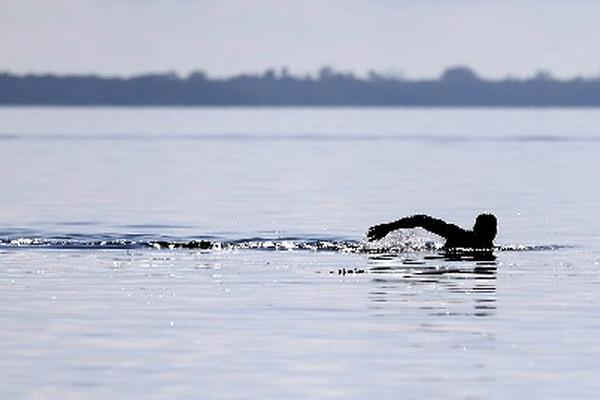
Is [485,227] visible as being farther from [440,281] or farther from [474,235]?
[440,281]

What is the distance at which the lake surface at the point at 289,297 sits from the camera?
1084 inches

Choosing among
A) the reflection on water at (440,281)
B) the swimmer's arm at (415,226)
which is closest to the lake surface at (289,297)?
the reflection on water at (440,281)

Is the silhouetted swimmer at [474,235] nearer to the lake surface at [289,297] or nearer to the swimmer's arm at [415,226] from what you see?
the swimmer's arm at [415,226]

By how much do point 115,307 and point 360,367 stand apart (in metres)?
7.85

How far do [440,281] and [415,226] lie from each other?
390 centimetres

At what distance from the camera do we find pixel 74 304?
35.7 meters

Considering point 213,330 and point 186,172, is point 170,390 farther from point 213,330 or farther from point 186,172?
point 186,172

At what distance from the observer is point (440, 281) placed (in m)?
40.7

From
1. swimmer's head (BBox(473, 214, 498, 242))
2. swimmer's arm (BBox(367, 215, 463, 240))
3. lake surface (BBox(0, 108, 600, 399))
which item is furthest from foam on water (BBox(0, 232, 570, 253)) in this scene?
swimmer's arm (BBox(367, 215, 463, 240))

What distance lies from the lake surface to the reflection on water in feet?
0.22

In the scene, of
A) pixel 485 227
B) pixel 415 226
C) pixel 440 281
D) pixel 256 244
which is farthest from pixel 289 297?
pixel 256 244

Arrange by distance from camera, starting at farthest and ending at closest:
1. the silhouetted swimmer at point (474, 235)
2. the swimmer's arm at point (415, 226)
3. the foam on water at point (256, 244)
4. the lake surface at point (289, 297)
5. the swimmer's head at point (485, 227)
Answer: the foam on water at point (256, 244), the swimmer's head at point (485, 227), the silhouetted swimmer at point (474, 235), the swimmer's arm at point (415, 226), the lake surface at point (289, 297)

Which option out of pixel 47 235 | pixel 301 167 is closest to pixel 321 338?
pixel 47 235

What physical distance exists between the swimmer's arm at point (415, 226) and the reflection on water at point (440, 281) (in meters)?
0.55
